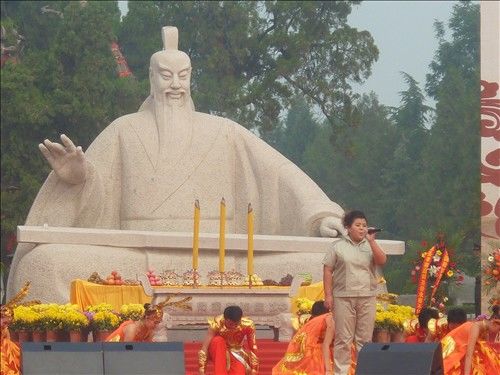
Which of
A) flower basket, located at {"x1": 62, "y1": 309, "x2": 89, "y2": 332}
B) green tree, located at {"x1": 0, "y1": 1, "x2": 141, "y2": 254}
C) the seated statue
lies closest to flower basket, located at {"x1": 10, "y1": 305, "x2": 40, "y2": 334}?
flower basket, located at {"x1": 62, "y1": 309, "x2": 89, "y2": 332}

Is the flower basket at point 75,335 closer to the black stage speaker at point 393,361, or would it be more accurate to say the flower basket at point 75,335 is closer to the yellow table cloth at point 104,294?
the yellow table cloth at point 104,294

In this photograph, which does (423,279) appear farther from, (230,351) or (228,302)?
(230,351)

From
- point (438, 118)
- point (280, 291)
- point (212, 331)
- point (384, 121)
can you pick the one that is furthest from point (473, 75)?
point (212, 331)

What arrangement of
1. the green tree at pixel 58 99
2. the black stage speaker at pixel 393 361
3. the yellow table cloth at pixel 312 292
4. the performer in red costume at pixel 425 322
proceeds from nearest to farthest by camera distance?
the black stage speaker at pixel 393 361 < the performer in red costume at pixel 425 322 < the yellow table cloth at pixel 312 292 < the green tree at pixel 58 99

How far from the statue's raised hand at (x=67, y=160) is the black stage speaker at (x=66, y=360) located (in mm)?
9019

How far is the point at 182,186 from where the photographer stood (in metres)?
21.5

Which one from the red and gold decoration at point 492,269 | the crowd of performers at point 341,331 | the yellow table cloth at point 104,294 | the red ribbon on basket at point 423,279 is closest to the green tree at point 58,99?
the yellow table cloth at point 104,294

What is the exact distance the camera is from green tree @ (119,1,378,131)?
34.0 meters

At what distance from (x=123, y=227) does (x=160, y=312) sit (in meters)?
8.09

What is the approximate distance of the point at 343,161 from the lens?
47.5m

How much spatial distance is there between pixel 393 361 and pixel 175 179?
1110 cm

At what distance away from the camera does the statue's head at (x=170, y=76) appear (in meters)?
21.4

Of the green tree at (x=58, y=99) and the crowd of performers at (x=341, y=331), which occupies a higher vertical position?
the green tree at (x=58, y=99)

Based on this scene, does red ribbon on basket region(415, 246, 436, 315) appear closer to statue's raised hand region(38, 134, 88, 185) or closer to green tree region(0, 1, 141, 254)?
statue's raised hand region(38, 134, 88, 185)
